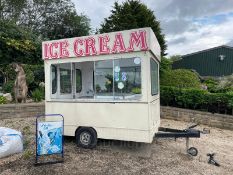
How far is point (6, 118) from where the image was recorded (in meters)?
10.4

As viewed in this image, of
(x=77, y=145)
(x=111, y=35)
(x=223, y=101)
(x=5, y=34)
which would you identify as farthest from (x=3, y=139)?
(x=5, y=34)

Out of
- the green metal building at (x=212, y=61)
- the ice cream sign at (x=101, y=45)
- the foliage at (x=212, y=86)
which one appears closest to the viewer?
the ice cream sign at (x=101, y=45)

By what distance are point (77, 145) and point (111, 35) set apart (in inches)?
111

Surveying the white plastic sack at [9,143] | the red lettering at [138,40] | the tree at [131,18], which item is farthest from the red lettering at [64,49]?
the tree at [131,18]

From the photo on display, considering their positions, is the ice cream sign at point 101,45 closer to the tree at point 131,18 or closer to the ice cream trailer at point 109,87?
the ice cream trailer at point 109,87

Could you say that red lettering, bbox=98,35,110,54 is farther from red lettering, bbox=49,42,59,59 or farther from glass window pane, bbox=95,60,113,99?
red lettering, bbox=49,42,59,59

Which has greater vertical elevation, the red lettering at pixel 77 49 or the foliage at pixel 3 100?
the red lettering at pixel 77 49

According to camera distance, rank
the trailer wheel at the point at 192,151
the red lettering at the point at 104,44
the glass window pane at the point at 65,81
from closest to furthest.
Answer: the red lettering at the point at 104,44, the trailer wheel at the point at 192,151, the glass window pane at the point at 65,81

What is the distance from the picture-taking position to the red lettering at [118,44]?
5988mm

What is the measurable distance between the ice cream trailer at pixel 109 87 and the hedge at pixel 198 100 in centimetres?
531

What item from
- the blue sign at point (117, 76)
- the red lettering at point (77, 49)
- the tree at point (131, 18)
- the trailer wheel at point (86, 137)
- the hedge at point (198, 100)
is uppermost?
the tree at point (131, 18)

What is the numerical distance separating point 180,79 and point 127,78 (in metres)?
10.3

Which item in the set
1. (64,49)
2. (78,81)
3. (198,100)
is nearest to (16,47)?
(78,81)

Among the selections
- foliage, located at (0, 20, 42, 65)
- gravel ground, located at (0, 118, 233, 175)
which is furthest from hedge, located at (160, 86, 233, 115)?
foliage, located at (0, 20, 42, 65)
